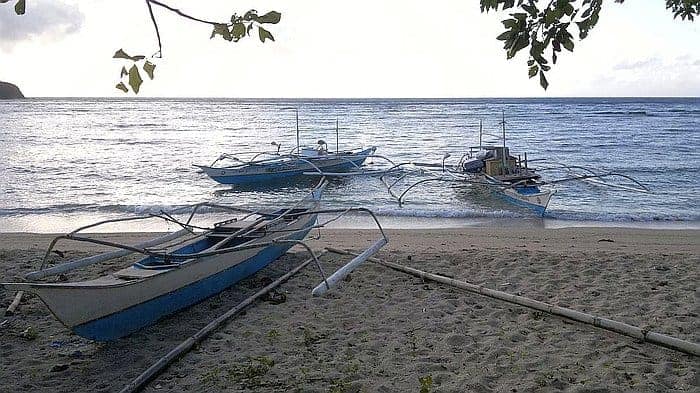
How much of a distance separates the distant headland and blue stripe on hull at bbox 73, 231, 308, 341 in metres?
139

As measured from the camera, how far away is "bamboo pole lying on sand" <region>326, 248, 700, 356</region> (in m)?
4.82

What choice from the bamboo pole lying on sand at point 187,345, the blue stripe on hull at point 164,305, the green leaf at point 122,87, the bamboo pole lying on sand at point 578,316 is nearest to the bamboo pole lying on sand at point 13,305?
the blue stripe on hull at point 164,305

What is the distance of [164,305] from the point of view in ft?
18.9

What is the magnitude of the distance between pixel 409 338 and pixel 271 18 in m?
3.95

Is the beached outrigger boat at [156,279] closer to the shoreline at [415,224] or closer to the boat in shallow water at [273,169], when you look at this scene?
the shoreline at [415,224]

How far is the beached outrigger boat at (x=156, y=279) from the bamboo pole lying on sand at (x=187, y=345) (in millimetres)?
432

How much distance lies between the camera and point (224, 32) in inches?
77.2

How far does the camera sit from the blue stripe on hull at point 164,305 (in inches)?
200

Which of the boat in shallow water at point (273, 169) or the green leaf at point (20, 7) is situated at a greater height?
the green leaf at point (20, 7)

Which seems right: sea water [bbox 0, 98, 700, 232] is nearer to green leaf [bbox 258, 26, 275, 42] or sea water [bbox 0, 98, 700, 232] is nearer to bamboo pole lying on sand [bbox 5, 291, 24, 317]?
bamboo pole lying on sand [bbox 5, 291, 24, 317]

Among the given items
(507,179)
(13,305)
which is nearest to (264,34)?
(13,305)

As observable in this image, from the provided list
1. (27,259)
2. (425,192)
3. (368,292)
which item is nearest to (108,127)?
(425,192)

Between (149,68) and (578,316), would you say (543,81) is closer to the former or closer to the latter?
(149,68)

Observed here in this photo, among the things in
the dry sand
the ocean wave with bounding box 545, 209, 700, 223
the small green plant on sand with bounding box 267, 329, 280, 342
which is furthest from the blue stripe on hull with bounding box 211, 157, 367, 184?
the small green plant on sand with bounding box 267, 329, 280, 342
